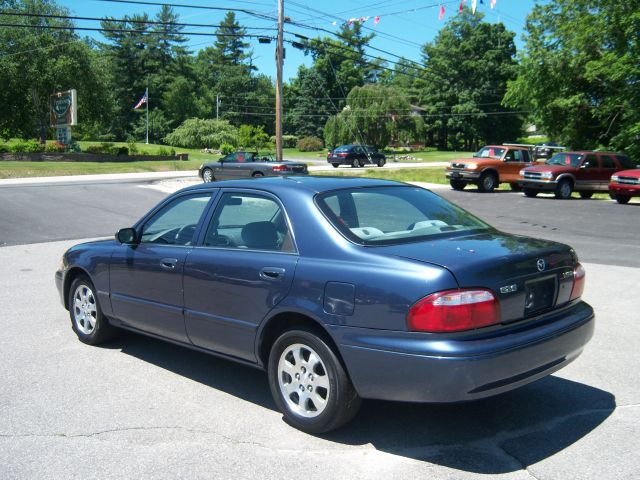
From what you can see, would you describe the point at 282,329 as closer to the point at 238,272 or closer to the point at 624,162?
the point at 238,272

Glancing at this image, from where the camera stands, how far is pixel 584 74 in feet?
116

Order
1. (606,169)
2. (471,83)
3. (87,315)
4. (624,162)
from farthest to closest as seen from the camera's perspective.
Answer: (471,83)
(624,162)
(606,169)
(87,315)

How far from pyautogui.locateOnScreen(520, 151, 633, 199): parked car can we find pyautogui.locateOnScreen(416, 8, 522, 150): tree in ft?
192

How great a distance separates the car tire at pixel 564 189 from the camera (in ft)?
80.9

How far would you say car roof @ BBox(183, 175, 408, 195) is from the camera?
4629 mm

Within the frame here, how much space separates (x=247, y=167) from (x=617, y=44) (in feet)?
68.8

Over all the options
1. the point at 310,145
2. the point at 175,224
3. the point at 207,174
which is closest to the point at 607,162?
the point at 207,174

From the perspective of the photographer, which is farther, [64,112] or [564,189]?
[64,112]

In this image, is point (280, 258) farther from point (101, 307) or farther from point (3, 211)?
point (3, 211)

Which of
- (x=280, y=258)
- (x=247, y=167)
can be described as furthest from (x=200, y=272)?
(x=247, y=167)

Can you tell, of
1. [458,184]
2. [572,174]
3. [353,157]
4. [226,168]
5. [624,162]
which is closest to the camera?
[572,174]

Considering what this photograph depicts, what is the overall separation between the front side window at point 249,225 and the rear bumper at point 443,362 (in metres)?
0.92

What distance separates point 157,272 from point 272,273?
1.31 metres

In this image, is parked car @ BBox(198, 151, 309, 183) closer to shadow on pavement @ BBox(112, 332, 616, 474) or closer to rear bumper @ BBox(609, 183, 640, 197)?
rear bumper @ BBox(609, 183, 640, 197)
